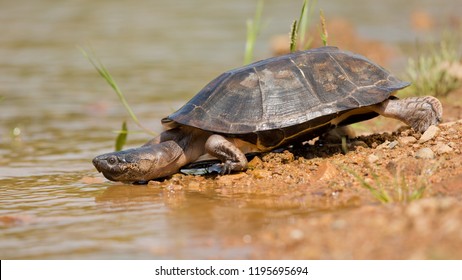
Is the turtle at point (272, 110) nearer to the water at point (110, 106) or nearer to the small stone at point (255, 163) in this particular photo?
the small stone at point (255, 163)

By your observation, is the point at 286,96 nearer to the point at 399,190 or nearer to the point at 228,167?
the point at 228,167

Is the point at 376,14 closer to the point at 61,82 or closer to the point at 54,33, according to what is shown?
the point at 54,33

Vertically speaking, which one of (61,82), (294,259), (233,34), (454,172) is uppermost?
(233,34)

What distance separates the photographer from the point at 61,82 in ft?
39.1

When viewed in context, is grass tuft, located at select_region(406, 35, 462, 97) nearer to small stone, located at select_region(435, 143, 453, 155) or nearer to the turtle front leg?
small stone, located at select_region(435, 143, 453, 155)

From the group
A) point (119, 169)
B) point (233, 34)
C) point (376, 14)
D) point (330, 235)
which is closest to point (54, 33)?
point (233, 34)

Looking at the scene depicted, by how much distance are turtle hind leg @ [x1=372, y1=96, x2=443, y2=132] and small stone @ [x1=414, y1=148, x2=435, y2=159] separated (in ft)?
1.62

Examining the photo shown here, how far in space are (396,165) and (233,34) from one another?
11103mm

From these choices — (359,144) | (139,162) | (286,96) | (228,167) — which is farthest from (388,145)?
(139,162)

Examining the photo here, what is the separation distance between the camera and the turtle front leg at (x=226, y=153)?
→ 5602 mm

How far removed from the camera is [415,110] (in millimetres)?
5844

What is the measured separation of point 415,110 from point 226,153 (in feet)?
4.80

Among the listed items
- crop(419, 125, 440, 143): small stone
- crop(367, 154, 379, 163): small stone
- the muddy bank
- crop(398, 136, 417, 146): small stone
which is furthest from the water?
crop(419, 125, 440, 143): small stone

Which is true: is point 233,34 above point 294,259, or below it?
above
